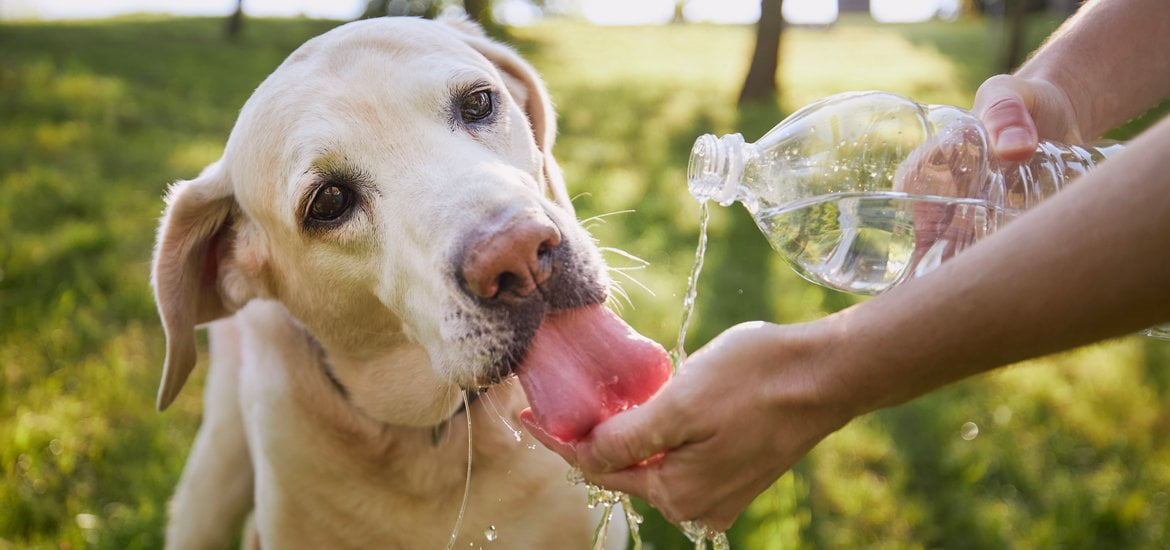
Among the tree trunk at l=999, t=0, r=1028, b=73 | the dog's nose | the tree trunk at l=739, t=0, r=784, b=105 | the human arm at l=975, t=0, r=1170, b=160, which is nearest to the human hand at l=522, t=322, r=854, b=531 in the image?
the dog's nose

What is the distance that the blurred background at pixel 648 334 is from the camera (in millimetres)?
3375

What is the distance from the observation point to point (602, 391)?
1840 mm

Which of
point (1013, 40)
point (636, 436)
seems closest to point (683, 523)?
point (636, 436)

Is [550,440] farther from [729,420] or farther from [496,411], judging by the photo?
[496,411]

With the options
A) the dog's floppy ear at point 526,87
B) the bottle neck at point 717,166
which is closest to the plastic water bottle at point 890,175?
the bottle neck at point 717,166

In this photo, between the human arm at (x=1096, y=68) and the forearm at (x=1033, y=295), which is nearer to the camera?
the forearm at (x=1033, y=295)

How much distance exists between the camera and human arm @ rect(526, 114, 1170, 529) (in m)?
1.26

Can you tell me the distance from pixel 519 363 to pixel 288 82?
1010 mm

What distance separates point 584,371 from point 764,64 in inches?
371

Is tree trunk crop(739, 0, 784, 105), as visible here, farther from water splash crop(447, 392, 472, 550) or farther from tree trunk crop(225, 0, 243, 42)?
tree trunk crop(225, 0, 243, 42)

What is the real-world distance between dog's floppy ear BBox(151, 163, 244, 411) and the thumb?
126 cm

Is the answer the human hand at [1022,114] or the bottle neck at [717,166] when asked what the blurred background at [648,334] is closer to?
the bottle neck at [717,166]

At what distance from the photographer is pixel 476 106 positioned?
2342 millimetres

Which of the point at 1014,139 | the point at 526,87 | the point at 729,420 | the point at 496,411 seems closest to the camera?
the point at 729,420
